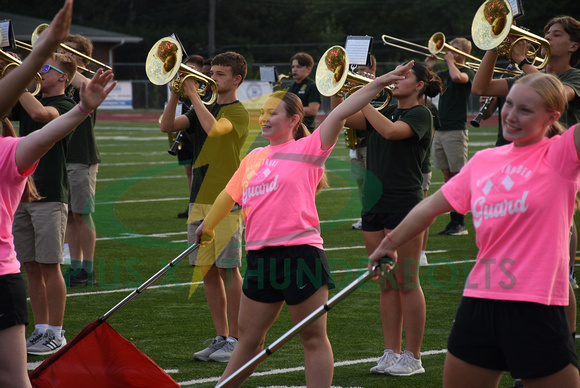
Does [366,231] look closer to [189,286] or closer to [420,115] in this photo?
[420,115]

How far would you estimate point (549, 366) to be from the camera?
2623 mm

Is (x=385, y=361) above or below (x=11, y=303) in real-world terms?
below

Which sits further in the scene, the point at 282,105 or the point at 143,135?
the point at 143,135

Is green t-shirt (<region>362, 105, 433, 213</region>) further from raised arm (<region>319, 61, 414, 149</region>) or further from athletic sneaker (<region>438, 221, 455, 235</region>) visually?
athletic sneaker (<region>438, 221, 455, 235</region>)

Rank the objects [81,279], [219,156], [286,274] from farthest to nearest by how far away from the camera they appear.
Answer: [81,279] < [219,156] < [286,274]

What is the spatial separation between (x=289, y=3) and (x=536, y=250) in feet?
173

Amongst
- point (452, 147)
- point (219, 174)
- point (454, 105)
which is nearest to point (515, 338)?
point (219, 174)

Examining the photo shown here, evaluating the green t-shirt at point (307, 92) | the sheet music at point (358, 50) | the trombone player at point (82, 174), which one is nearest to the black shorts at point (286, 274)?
the sheet music at point (358, 50)

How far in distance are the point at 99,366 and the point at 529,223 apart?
2.64 metres

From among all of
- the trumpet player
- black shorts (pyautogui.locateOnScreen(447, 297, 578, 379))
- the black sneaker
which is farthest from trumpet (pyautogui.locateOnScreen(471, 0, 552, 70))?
the black sneaker

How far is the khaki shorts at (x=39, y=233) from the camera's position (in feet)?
17.6

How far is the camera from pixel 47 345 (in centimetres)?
525

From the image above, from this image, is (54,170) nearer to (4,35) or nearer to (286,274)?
(4,35)

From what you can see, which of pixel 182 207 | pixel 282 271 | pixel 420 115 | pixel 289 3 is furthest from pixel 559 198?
pixel 289 3
